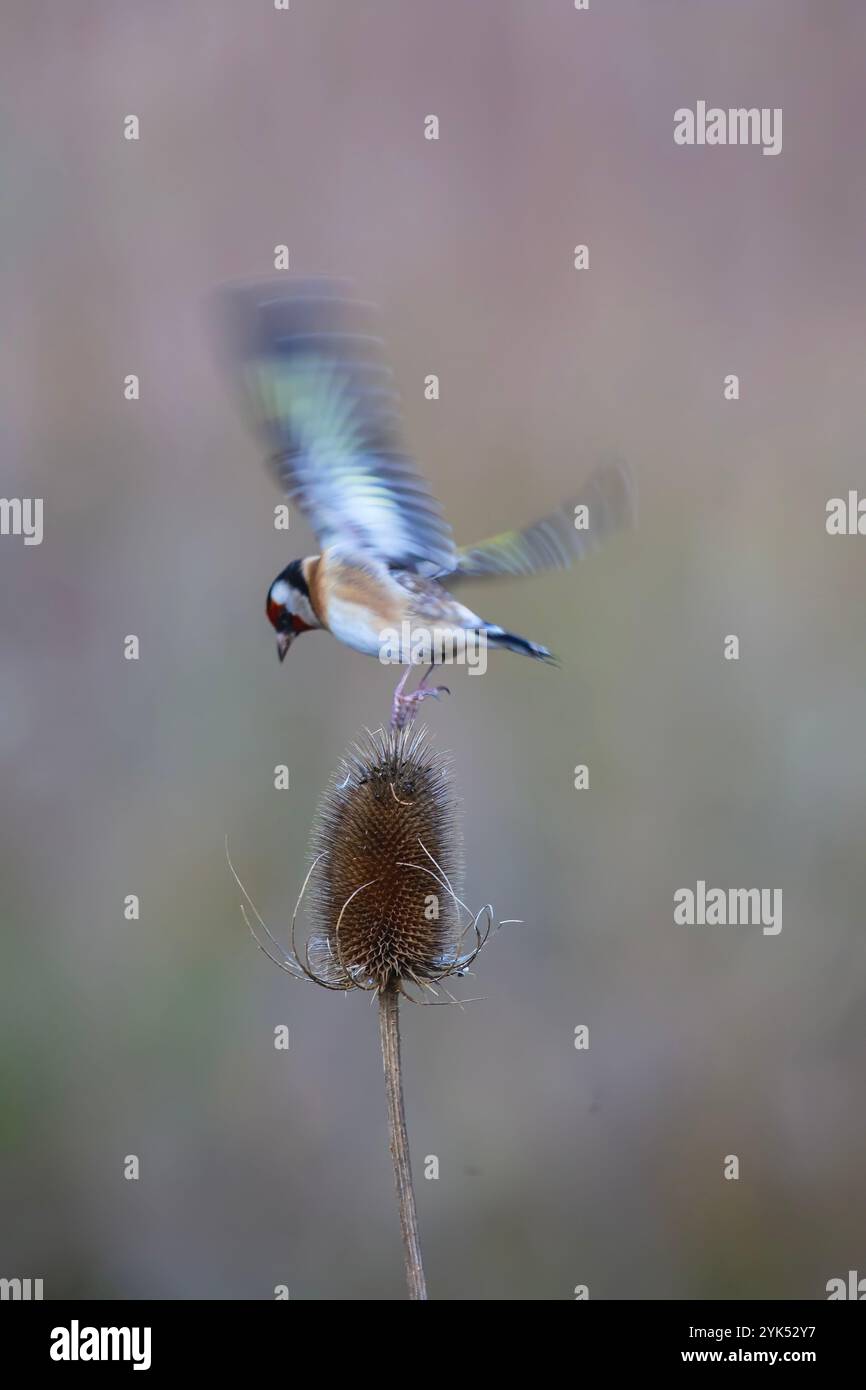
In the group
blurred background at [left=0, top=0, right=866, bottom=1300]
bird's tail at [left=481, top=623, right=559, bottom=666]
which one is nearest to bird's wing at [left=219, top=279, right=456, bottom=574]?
bird's tail at [left=481, top=623, right=559, bottom=666]

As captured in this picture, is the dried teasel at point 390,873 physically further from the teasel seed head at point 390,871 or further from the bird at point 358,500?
the bird at point 358,500

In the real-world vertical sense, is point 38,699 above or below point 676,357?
below

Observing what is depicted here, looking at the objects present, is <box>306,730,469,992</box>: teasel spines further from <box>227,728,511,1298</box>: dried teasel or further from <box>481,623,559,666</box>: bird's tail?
<box>481,623,559,666</box>: bird's tail

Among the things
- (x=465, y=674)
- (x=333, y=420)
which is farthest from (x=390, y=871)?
(x=465, y=674)

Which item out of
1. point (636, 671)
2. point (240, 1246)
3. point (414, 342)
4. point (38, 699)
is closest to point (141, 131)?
point (414, 342)

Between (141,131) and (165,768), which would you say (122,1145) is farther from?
(141,131)

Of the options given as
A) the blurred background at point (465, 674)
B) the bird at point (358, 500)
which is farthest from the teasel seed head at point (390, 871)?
the blurred background at point (465, 674)

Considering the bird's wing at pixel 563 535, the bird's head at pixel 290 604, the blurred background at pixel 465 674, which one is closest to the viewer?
the bird's wing at pixel 563 535
